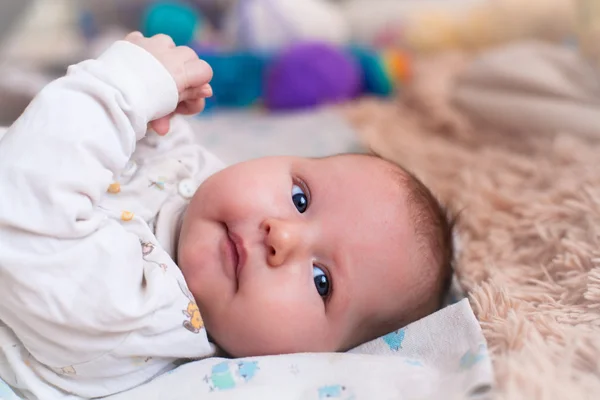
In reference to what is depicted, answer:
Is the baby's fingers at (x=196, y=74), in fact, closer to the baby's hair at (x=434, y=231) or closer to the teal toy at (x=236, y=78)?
the baby's hair at (x=434, y=231)

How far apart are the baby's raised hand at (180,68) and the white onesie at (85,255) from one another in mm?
34

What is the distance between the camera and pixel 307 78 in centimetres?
184

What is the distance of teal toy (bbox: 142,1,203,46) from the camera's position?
1.90m

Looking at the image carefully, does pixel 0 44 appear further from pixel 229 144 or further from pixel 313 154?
pixel 313 154

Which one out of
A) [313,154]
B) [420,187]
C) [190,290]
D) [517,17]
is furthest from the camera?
[517,17]

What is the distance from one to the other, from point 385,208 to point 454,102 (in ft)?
2.84

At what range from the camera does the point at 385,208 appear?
90 cm

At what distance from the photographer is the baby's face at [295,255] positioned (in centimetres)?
82

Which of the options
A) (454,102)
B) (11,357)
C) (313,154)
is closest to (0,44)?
(313,154)

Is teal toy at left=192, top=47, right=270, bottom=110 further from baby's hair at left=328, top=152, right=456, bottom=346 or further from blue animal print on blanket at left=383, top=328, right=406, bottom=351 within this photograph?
blue animal print on blanket at left=383, top=328, right=406, bottom=351

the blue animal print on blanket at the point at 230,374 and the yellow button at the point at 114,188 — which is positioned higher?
the yellow button at the point at 114,188

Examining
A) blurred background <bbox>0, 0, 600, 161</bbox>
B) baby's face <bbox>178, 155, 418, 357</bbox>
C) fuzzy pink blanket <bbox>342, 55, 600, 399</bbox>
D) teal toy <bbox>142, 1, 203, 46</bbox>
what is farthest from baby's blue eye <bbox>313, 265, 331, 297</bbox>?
teal toy <bbox>142, 1, 203, 46</bbox>

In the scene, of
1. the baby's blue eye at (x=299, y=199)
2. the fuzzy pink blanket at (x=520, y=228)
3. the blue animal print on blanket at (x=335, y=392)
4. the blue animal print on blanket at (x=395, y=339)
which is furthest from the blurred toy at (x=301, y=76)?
the blue animal print on blanket at (x=335, y=392)

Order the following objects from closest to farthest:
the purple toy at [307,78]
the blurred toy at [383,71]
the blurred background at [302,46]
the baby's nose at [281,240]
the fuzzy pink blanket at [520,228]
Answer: the fuzzy pink blanket at [520,228]
the baby's nose at [281,240]
the blurred background at [302,46]
the purple toy at [307,78]
the blurred toy at [383,71]
